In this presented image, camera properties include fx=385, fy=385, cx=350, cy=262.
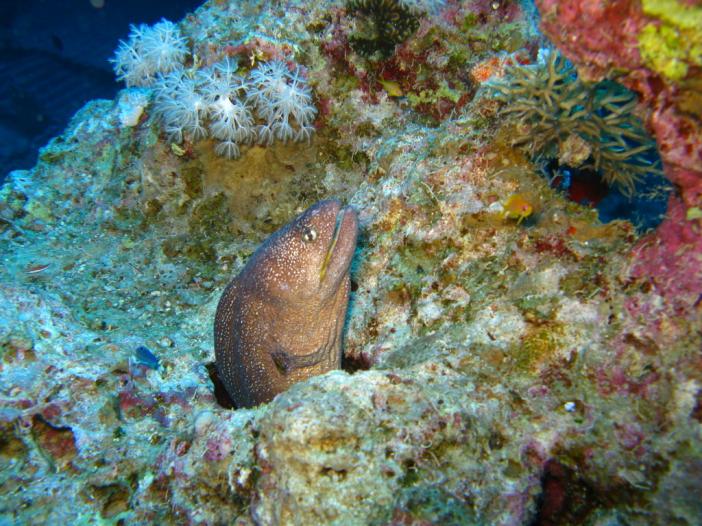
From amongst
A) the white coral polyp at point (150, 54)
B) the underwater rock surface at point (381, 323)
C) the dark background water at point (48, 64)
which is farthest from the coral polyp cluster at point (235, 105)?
the dark background water at point (48, 64)

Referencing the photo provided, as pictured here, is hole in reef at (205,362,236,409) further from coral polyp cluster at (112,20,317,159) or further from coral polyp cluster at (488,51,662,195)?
coral polyp cluster at (488,51,662,195)

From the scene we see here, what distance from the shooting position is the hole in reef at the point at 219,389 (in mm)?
3508

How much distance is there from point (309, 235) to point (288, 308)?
0.58 m

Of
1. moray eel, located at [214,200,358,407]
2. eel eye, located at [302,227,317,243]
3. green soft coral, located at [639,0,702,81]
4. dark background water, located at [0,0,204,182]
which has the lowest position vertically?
moray eel, located at [214,200,358,407]

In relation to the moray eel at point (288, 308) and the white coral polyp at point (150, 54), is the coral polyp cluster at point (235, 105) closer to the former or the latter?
the white coral polyp at point (150, 54)

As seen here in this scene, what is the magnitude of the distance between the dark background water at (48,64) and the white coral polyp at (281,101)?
18582 mm

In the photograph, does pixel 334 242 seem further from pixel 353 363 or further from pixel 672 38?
pixel 672 38

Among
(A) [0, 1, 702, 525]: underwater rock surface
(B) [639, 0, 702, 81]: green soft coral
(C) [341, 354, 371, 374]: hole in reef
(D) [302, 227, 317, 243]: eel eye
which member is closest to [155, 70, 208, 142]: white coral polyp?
(A) [0, 1, 702, 525]: underwater rock surface

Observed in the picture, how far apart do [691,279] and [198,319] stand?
3805 millimetres

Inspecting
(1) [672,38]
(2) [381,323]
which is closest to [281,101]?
(2) [381,323]

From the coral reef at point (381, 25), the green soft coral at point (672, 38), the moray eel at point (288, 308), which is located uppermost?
the coral reef at point (381, 25)

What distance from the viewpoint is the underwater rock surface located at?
1.74m

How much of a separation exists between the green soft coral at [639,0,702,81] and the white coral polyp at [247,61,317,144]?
3.18 metres

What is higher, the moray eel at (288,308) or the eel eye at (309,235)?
the eel eye at (309,235)
